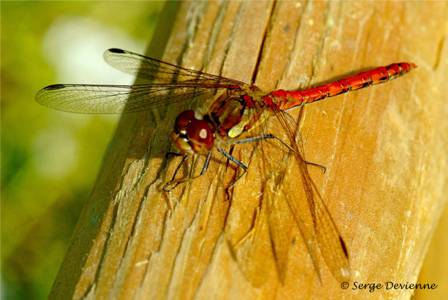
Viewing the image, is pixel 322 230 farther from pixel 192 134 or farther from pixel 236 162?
pixel 192 134

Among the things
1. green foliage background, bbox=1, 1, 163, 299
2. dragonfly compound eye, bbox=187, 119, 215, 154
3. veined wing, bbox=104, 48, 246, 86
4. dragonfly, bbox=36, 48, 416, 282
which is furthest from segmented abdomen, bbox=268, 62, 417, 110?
green foliage background, bbox=1, 1, 163, 299

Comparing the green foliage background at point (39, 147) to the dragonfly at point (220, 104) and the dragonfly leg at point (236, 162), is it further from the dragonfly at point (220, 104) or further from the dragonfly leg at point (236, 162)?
the dragonfly leg at point (236, 162)

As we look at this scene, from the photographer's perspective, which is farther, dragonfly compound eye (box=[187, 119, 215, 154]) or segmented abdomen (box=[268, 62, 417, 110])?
dragonfly compound eye (box=[187, 119, 215, 154])

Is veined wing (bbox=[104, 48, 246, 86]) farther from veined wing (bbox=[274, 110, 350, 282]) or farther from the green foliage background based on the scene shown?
the green foliage background

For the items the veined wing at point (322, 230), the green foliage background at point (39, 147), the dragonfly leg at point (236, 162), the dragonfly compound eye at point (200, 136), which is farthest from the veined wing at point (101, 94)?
the green foliage background at point (39, 147)

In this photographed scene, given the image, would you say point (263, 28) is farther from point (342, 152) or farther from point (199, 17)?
point (342, 152)

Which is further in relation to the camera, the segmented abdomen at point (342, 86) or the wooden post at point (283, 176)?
the segmented abdomen at point (342, 86)

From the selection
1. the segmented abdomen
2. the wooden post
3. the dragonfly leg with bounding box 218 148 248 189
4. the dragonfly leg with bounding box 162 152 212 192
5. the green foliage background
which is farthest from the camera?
the green foliage background
